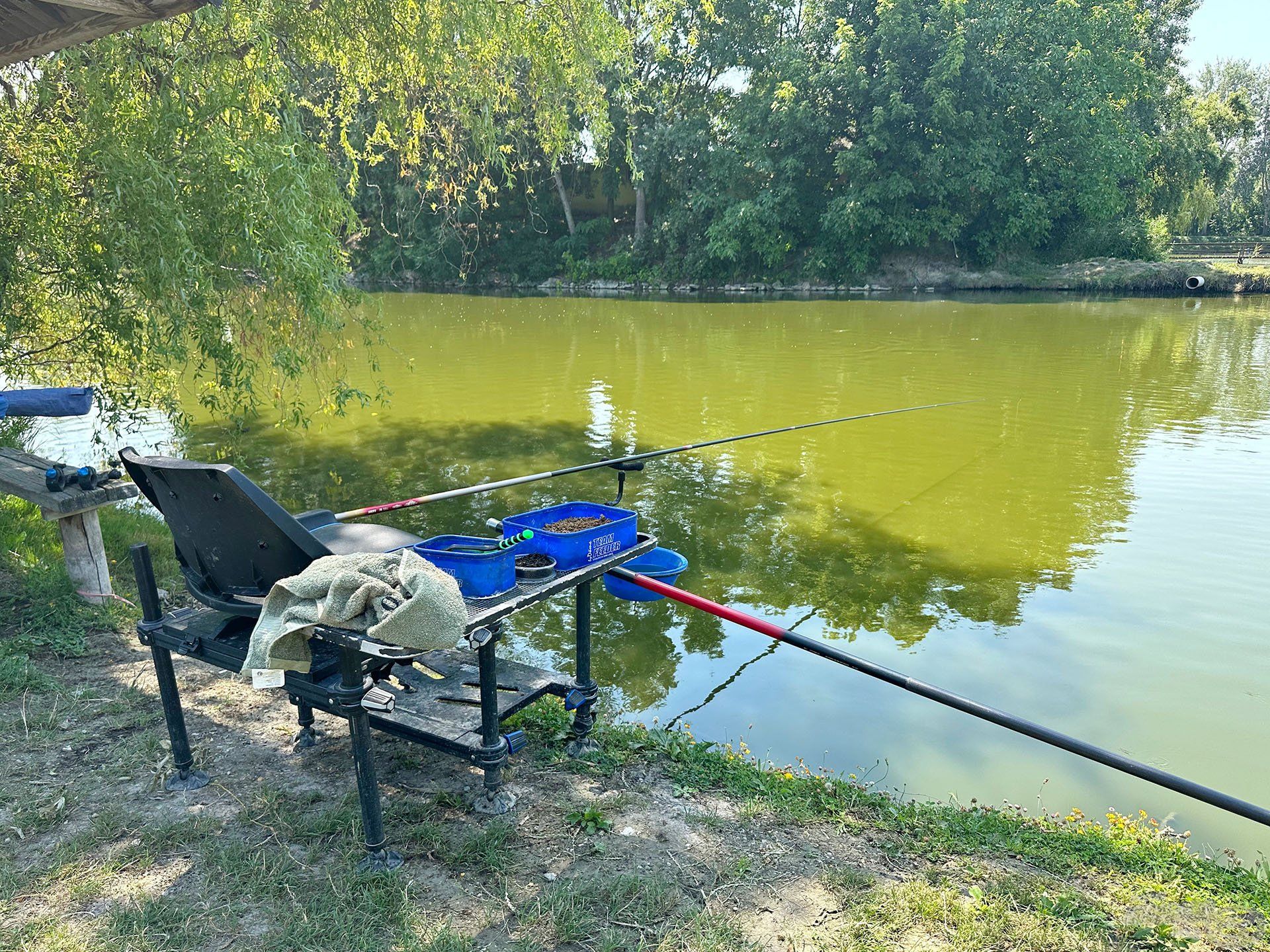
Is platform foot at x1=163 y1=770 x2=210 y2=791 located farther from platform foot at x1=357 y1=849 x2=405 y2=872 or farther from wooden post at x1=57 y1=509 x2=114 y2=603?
wooden post at x1=57 y1=509 x2=114 y2=603

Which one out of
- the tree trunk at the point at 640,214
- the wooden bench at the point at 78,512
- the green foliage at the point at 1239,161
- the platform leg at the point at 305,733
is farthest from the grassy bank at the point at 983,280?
the platform leg at the point at 305,733

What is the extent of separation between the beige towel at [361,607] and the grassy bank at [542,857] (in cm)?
69

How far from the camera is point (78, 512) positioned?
4.52m

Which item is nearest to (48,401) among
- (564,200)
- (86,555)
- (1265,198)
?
(86,555)

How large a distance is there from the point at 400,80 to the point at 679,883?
7.20 m

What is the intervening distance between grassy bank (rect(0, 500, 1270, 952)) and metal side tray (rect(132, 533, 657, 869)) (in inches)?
5.2

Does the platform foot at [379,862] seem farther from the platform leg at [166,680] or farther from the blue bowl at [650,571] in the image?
the blue bowl at [650,571]

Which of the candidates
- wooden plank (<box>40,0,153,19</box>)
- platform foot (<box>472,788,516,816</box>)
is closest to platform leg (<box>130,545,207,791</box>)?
platform foot (<box>472,788,516,816</box>)

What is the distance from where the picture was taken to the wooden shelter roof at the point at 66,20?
3531 millimetres

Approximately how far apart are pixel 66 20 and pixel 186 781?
3.16 m

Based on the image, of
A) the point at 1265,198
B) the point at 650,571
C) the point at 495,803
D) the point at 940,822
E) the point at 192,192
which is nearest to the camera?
the point at 495,803

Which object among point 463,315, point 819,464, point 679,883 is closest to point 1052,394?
point 819,464

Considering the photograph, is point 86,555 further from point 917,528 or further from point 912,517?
point 912,517

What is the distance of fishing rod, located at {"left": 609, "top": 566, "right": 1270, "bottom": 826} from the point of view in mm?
2625
